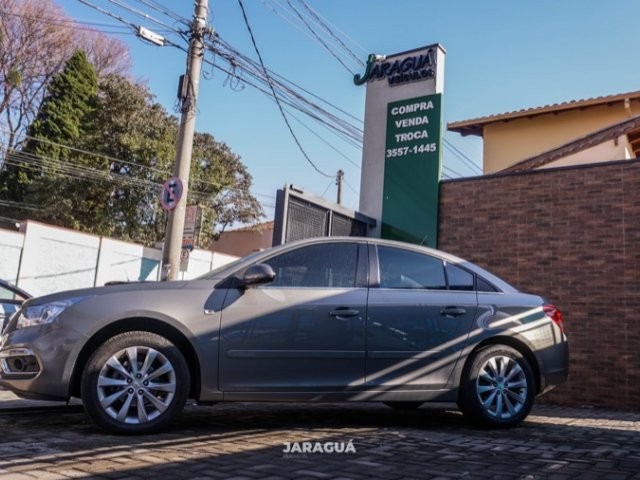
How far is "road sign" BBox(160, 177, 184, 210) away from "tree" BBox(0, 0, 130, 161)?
79.0ft

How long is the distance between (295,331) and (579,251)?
504 centimetres

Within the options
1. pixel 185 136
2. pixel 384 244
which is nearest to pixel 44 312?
pixel 384 244

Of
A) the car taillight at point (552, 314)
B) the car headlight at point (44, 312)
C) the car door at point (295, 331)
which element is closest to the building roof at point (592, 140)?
the car taillight at point (552, 314)

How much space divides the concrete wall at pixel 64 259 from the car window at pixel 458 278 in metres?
13.6

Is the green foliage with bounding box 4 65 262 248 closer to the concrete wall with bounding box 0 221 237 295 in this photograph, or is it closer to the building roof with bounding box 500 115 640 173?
the concrete wall with bounding box 0 221 237 295

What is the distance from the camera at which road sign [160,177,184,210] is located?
950 cm

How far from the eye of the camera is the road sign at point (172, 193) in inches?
374

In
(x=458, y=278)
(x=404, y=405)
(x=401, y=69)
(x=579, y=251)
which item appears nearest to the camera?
(x=458, y=278)

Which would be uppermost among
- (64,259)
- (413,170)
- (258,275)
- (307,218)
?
(413,170)

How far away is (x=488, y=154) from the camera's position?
68.5 feet

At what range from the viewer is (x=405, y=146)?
991 cm

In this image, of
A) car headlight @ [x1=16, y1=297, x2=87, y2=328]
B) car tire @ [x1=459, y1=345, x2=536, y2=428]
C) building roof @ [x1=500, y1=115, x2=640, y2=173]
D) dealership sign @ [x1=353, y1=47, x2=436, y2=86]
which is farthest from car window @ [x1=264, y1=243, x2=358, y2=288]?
building roof @ [x1=500, y1=115, x2=640, y2=173]

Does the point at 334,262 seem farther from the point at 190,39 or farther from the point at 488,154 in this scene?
the point at 488,154

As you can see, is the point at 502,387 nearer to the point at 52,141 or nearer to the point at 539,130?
the point at 539,130
